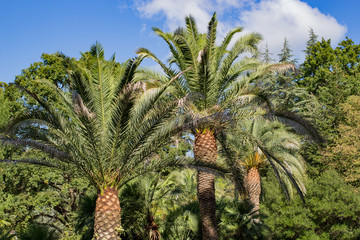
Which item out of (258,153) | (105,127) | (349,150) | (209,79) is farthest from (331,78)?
(105,127)

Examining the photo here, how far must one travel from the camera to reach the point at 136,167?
34.1 ft

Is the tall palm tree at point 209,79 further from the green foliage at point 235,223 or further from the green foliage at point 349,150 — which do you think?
the green foliage at point 349,150

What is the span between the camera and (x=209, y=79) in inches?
497

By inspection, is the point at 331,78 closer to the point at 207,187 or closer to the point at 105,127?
the point at 207,187

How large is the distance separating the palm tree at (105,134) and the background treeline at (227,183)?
1.37ft

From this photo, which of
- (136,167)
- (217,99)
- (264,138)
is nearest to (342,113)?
(264,138)

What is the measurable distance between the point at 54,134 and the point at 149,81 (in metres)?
4.64

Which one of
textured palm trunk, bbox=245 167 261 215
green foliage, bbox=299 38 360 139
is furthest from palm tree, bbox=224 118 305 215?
green foliage, bbox=299 38 360 139

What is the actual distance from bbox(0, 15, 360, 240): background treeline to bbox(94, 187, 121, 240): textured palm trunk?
1.22 meters

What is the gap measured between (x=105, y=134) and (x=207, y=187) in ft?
15.9

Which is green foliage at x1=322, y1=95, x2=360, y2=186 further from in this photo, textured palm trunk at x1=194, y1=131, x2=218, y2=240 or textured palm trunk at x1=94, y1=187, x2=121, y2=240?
textured palm trunk at x1=94, y1=187, x2=121, y2=240

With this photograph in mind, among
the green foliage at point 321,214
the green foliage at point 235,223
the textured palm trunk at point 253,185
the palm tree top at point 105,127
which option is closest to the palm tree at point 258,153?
the textured palm trunk at point 253,185

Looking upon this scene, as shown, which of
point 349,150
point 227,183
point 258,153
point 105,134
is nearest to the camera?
point 105,134

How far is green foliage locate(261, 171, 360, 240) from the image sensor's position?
61.5ft
